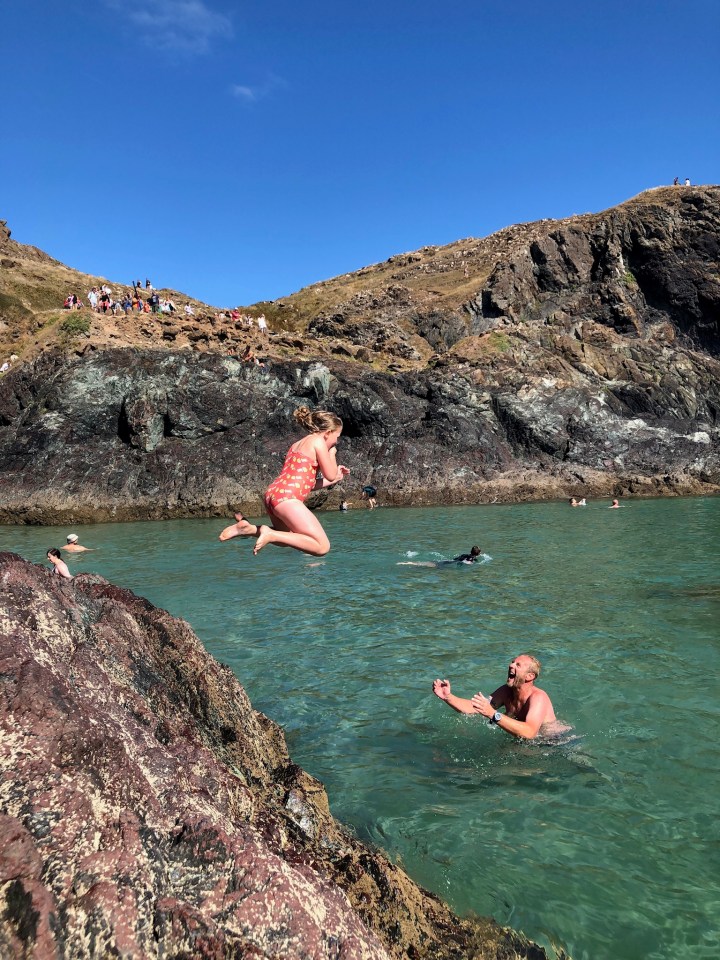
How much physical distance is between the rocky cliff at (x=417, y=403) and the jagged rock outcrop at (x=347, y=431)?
10 cm

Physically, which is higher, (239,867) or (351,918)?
(239,867)

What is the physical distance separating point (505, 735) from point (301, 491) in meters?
3.87

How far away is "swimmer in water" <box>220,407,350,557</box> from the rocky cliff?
27327 millimetres

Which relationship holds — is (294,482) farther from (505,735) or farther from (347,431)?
(347,431)

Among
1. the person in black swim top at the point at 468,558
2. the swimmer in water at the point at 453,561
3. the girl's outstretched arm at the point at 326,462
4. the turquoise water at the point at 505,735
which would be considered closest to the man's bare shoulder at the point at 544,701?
the turquoise water at the point at 505,735

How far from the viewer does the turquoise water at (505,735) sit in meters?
4.62

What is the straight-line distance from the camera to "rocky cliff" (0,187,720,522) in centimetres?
3431

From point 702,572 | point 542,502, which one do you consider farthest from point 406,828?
point 542,502

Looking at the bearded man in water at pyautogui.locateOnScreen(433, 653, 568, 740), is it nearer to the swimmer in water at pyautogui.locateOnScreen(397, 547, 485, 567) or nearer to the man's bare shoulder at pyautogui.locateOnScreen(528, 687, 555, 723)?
the man's bare shoulder at pyautogui.locateOnScreen(528, 687, 555, 723)

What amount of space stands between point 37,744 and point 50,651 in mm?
848

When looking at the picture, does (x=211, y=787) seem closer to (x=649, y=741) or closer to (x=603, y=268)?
(x=649, y=741)

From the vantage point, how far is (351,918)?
303cm

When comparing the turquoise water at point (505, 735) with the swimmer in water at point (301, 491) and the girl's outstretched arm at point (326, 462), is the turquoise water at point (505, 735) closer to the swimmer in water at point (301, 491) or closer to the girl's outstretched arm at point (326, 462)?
the swimmer in water at point (301, 491)

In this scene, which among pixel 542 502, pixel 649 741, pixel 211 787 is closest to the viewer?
pixel 211 787
